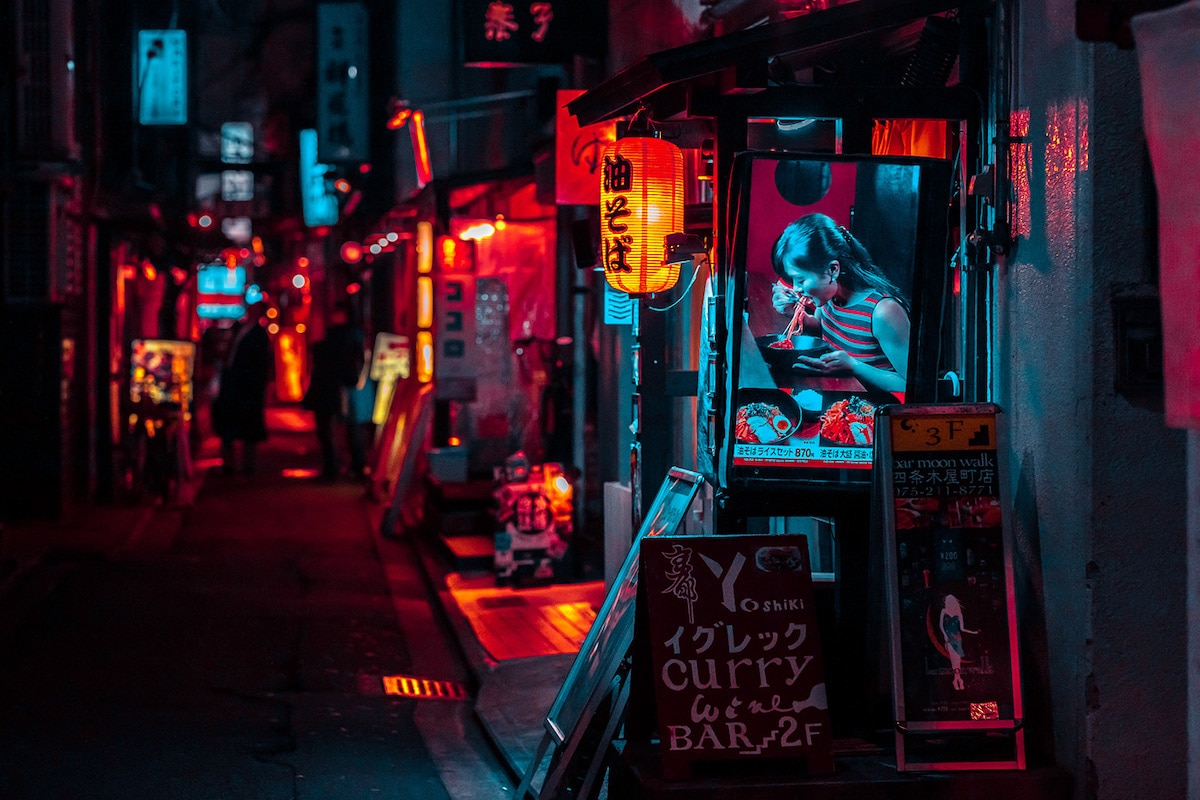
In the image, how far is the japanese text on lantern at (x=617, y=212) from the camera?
25.2ft

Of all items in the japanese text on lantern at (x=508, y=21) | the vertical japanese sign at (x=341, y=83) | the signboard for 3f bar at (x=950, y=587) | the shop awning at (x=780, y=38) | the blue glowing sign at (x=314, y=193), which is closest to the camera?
the signboard for 3f bar at (x=950, y=587)

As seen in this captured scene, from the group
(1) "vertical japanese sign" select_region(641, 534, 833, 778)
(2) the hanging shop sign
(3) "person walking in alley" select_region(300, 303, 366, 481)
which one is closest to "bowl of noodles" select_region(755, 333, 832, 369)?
(1) "vertical japanese sign" select_region(641, 534, 833, 778)

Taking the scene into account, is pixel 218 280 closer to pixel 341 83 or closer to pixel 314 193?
pixel 314 193

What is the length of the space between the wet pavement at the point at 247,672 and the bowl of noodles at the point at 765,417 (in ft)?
7.65

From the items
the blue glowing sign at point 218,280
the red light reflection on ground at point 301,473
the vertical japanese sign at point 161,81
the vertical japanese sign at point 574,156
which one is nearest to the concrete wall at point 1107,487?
the vertical japanese sign at point 574,156

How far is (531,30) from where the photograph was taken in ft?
43.5

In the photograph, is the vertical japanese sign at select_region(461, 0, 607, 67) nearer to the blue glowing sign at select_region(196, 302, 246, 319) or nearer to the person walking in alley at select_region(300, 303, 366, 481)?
the person walking in alley at select_region(300, 303, 366, 481)

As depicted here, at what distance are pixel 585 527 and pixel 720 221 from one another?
856cm

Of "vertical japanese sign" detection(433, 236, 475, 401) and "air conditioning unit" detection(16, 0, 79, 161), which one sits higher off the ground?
"air conditioning unit" detection(16, 0, 79, 161)

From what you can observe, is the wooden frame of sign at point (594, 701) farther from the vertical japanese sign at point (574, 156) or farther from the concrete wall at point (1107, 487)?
the vertical japanese sign at point (574, 156)

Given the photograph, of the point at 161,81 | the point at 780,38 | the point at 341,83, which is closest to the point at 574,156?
the point at 780,38

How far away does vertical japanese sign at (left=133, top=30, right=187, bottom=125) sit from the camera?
21.7 meters

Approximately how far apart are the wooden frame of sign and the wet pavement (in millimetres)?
1124

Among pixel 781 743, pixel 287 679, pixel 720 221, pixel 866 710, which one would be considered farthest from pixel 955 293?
pixel 287 679
